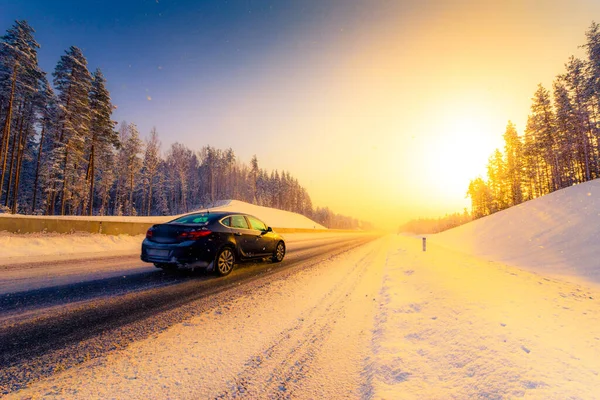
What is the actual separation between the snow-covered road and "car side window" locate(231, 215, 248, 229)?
2812mm

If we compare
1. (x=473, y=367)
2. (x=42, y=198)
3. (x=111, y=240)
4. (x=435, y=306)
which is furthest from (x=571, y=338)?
(x=42, y=198)

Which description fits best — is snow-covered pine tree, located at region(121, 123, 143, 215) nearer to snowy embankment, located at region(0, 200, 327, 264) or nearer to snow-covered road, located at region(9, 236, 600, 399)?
snowy embankment, located at region(0, 200, 327, 264)

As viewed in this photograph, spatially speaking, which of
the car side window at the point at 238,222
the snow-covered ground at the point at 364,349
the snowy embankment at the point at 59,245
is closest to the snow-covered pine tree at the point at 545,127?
the snow-covered ground at the point at 364,349

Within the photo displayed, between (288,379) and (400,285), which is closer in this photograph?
(288,379)

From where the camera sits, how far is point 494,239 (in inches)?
656

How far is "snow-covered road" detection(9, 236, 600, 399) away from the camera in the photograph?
6.13ft

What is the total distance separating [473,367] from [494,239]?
18582 mm

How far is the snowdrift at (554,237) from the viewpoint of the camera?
9266mm

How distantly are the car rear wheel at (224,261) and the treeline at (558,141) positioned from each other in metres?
43.5

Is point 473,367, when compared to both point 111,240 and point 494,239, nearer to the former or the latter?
point 111,240

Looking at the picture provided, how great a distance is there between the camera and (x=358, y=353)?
2598 millimetres

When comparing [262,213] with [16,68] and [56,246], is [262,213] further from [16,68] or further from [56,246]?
[56,246]

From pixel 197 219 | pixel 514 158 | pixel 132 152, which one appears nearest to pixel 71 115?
pixel 132 152

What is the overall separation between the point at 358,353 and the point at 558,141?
52.4 metres
